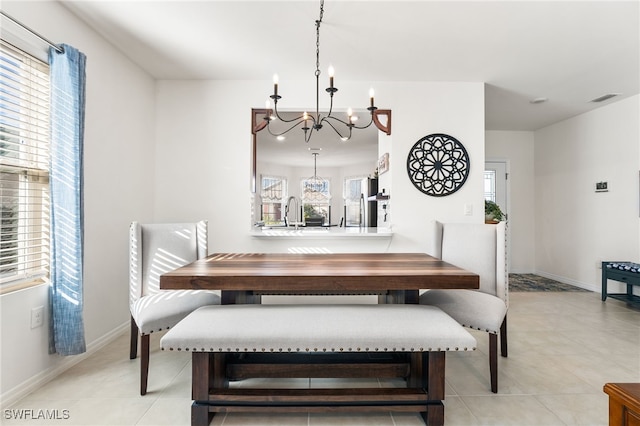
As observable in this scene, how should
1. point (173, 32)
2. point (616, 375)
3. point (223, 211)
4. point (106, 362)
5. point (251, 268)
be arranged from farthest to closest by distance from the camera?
point (223, 211) → point (173, 32) → point (106, 362) → point (616, 375) → point (251, 268)

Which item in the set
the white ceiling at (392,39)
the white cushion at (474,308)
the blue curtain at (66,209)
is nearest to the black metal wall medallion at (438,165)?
the white ceiling at (392,39)

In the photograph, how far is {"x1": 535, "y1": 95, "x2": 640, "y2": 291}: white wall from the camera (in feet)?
13.5

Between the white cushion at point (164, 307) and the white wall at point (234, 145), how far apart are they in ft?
4.08

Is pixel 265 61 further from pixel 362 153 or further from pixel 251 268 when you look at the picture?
pixel 362 153

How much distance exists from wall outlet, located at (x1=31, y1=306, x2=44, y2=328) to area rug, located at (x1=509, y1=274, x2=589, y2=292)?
5.08m

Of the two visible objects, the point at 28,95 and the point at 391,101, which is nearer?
the point at 28,95

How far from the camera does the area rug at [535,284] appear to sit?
4.65 m

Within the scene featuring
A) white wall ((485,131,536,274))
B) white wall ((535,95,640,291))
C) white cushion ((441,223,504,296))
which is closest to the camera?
white cushion ((441,223,504,296))

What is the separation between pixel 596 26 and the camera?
247 cm

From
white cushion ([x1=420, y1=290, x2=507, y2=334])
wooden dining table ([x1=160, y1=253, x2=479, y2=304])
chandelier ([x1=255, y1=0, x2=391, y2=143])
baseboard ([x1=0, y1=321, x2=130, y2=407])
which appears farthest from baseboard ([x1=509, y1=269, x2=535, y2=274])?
baseboard ([x1=0, y1=321, x2=130, y2=407])

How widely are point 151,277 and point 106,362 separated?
670 mm

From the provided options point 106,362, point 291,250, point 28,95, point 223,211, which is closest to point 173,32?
point 28,95

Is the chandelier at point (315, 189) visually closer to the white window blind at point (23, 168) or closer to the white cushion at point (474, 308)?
the white cushion at point (474, 308)

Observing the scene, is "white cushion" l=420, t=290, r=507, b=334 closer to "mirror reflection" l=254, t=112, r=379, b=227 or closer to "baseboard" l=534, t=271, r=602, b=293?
"baseboard" l=534, t=271, r=602, b=293
